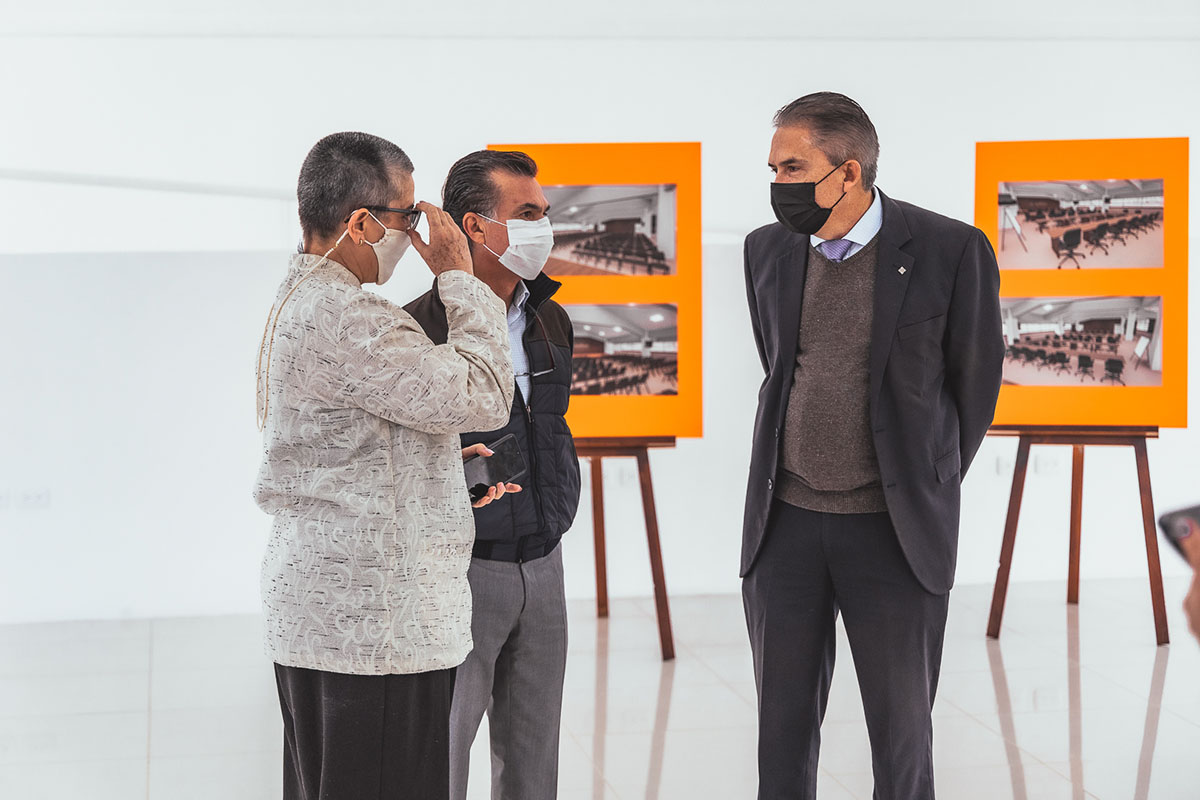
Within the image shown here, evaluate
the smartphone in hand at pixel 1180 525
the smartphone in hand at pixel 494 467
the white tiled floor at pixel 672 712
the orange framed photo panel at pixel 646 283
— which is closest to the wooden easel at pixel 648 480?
the orange framed photo panel at pixel 646 283

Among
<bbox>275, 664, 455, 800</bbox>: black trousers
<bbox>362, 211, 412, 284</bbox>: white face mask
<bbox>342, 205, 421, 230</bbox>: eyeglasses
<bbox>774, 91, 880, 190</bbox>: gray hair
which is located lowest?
<bbox>275, 664, 455, 800</bbox>: black trousers

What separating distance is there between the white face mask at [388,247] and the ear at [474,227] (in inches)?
14.7

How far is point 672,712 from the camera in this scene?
162 inches

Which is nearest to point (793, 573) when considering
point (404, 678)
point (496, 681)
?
point (496, 681)

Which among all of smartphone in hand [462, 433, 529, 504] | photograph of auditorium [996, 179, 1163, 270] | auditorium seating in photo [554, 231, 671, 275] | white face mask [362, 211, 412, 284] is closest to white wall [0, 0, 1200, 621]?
photograph of auditorium [996, 179, 1163, 270]

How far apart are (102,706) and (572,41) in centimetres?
372

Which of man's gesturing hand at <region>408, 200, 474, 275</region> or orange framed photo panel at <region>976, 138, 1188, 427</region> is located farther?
orange framed photo panel at <region>976, 138, 1188, 427</region>

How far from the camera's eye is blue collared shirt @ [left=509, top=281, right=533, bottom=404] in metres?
2.19

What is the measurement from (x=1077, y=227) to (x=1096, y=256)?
15cm

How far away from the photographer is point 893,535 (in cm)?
229

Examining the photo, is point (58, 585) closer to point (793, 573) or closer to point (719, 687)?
point (719, 687)

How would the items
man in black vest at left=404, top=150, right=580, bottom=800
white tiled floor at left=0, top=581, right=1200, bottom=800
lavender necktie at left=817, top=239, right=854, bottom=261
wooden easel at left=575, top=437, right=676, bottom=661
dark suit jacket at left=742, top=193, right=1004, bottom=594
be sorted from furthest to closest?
wooden easel at left=575, top=437, right=676, bottom=661
white tiled floor at left=0, top=581, right=1200, bottom=800
lavender necktie at left=817, top=239, right=854, bottom=261
dark suit jacket at left=742, top=193, right=1004, bottom=594
man in black vest at left=404, top=150, right=580, bottom=800

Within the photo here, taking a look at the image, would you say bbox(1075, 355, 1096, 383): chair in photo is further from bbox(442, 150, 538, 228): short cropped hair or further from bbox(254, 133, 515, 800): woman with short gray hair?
bbox(254, 133, 515, 800): woman with short gray hair

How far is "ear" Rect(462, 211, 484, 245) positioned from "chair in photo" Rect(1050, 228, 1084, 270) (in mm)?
3653
